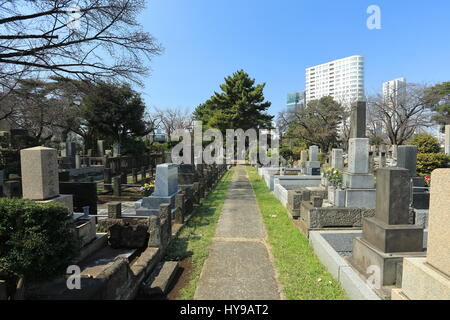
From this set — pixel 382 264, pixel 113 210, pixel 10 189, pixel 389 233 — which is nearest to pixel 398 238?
pixel 389 233

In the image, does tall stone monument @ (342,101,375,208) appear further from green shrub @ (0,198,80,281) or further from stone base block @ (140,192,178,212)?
green shrub @ (0,198,80,281)

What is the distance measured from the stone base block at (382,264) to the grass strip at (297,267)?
65 cm

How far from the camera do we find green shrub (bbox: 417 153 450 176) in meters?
12.3

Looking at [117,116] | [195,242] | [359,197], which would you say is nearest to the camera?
[195,242]

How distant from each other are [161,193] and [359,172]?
692cm

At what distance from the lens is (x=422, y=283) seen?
249cm

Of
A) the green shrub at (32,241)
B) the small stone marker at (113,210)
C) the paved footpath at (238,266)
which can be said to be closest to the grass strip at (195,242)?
the paved footpath at (238,266)

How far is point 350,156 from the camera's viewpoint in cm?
858

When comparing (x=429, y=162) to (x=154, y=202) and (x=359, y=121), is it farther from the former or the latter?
(x=154, y=202)

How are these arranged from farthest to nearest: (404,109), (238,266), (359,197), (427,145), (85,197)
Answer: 1. (404,109)
2. (427,145)
3. (359,197)
4. (85,197)
5. (238,266)

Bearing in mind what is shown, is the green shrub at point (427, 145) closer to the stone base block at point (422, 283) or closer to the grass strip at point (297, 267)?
the grass strip at point (297, 267)

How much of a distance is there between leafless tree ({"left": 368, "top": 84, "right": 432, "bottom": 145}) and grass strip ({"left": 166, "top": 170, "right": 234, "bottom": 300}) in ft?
103

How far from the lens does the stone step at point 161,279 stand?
360 cm

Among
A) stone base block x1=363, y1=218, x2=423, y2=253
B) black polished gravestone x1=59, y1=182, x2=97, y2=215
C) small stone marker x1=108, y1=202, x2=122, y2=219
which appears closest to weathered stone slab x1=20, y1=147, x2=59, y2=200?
small stone marker x1=108, y1=202, x2=122, y2=219
